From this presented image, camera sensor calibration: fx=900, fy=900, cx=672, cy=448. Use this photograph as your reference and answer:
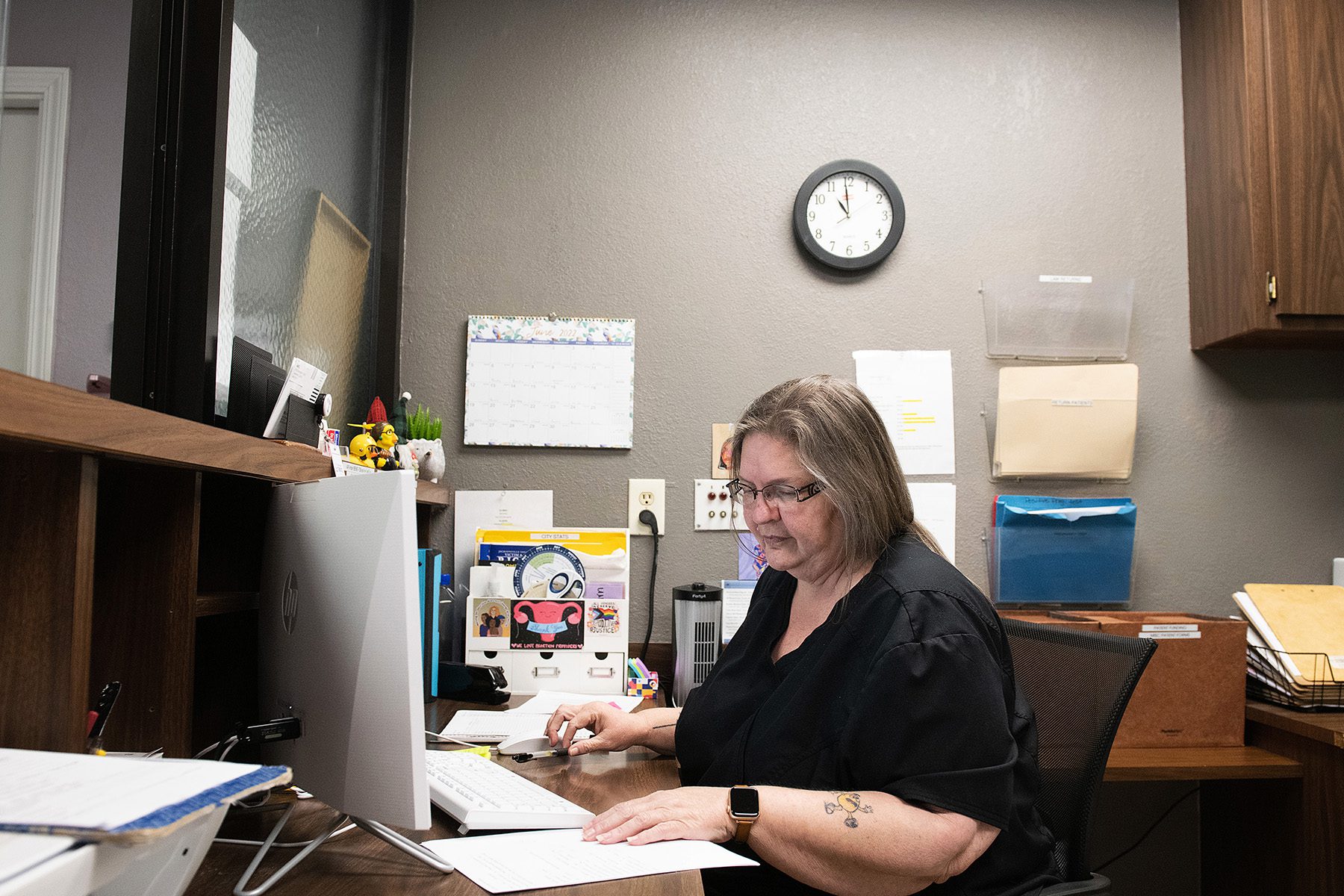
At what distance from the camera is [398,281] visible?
2352 millimetres

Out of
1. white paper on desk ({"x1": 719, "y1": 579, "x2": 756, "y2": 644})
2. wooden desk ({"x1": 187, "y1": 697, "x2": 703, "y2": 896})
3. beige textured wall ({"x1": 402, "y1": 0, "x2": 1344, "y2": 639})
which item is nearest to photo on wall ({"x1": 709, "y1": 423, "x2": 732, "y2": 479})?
beige textured wall ({"x1": 402, "y1": 0, "x2": 1344, "y2": 639})

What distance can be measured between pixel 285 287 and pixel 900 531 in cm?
121

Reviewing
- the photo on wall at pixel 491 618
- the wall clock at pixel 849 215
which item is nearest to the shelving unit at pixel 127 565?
the photo on wall at pixel 491 618

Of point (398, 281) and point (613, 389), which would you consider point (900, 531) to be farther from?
point (398, 281)

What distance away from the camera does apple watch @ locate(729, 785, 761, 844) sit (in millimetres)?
→ 1036

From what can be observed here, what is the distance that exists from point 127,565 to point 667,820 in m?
0.72

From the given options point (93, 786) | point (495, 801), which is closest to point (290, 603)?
point (495, 801)

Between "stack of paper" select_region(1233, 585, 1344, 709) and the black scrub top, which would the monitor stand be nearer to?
the black scrub top

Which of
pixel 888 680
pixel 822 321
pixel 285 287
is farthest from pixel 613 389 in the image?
pixel 888 680

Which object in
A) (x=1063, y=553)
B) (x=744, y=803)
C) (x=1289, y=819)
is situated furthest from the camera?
(x=1063, y=553)

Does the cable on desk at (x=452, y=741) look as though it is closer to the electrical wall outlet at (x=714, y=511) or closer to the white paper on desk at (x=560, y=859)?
the white paper on desk at (x=560, y=859)

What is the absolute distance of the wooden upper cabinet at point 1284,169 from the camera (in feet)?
7.02

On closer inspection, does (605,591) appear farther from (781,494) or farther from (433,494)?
(781,494)

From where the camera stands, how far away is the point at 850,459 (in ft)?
4.20
